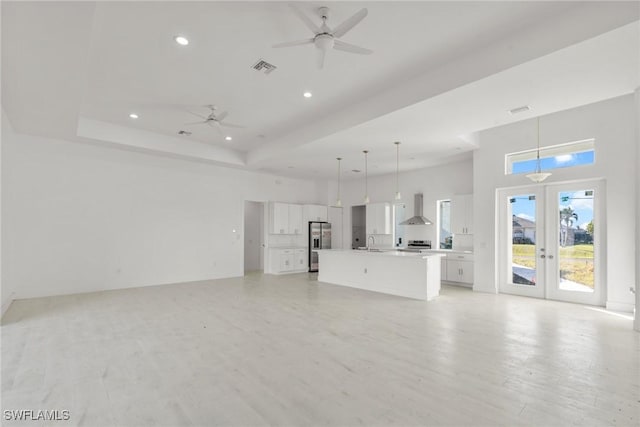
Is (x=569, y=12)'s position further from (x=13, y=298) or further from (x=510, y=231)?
(x=13, y=298)

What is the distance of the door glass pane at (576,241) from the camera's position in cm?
558

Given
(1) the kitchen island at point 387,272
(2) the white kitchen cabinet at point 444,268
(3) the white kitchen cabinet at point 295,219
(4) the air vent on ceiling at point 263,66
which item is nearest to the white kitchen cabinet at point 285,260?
(3) the white kitchen cabinet at point 295,219

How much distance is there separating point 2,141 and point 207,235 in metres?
4.47

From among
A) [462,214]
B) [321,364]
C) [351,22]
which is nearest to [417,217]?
[462,214]

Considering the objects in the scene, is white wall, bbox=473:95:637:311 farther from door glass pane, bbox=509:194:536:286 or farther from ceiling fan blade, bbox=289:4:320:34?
ceiling fan blade, bbox=289:4:320:34

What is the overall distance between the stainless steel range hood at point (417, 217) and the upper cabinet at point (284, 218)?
3429 mm

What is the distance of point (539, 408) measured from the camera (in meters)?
2.31

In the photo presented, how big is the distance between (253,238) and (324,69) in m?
7.84

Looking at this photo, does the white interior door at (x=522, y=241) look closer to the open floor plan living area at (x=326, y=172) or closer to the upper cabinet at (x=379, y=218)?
the open floor plan living area at (x=326, y=172)

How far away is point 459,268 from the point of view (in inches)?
298

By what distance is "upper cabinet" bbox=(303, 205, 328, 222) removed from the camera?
1045 centimetres

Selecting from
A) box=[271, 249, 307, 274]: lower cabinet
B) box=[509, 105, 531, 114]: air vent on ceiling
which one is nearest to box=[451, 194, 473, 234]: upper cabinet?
box=[509, 105, 531, 114]: air vent on ceiling

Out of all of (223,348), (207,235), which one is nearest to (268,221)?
(207,235)

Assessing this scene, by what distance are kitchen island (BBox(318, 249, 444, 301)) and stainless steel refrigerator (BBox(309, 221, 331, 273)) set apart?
7.70 ft
